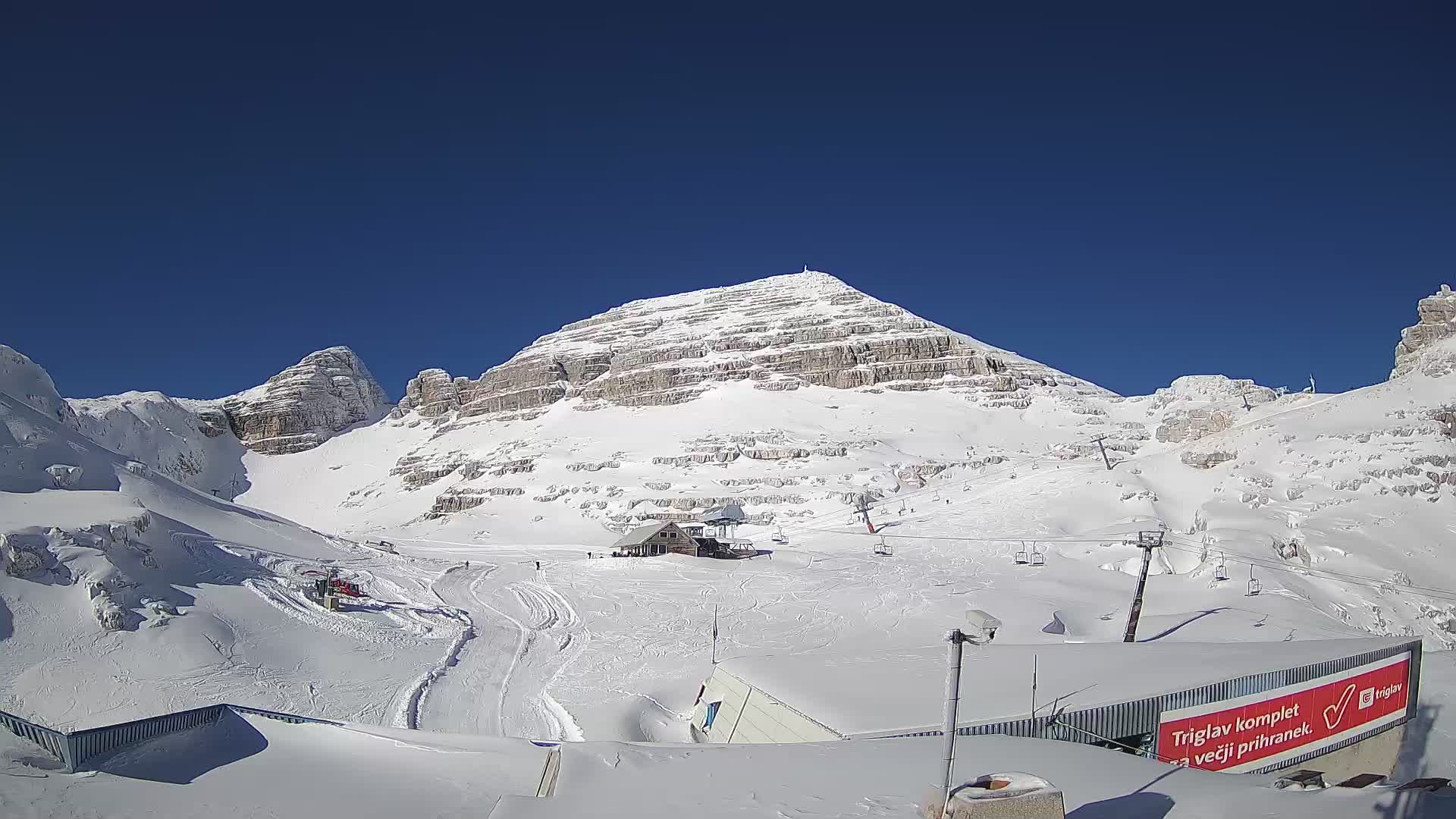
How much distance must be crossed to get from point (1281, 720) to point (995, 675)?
416 cm

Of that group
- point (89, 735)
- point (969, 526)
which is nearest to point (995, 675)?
point (89, 735)

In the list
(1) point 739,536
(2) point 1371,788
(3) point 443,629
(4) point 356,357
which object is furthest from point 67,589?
(4) point 356,357

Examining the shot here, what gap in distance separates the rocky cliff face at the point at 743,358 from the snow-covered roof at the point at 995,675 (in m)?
69.9

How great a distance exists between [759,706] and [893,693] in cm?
205

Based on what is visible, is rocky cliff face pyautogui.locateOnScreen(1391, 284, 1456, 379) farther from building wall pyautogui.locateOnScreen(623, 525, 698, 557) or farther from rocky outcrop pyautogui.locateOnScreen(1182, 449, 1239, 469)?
building wall pyautogui.locateOnScreen(623, 525, 698, 557)

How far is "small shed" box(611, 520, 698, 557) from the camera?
39.4m

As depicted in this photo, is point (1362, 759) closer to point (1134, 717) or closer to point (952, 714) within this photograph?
point (1134, 717)

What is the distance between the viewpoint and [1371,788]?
7320 millimetres

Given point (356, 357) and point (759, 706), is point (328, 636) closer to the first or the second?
point (759, 706)

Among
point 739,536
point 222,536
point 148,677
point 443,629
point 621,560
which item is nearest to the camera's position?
point 148,677

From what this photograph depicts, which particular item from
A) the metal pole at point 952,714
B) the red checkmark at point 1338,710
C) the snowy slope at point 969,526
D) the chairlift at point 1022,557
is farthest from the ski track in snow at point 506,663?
the chairlift at point 1022,557

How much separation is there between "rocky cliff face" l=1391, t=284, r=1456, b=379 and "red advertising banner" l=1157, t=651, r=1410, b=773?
39.7m

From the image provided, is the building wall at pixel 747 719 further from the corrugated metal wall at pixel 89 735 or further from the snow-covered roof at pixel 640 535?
the snow-covered roof at pixel 640 535

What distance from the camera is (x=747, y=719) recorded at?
12.1 meters
